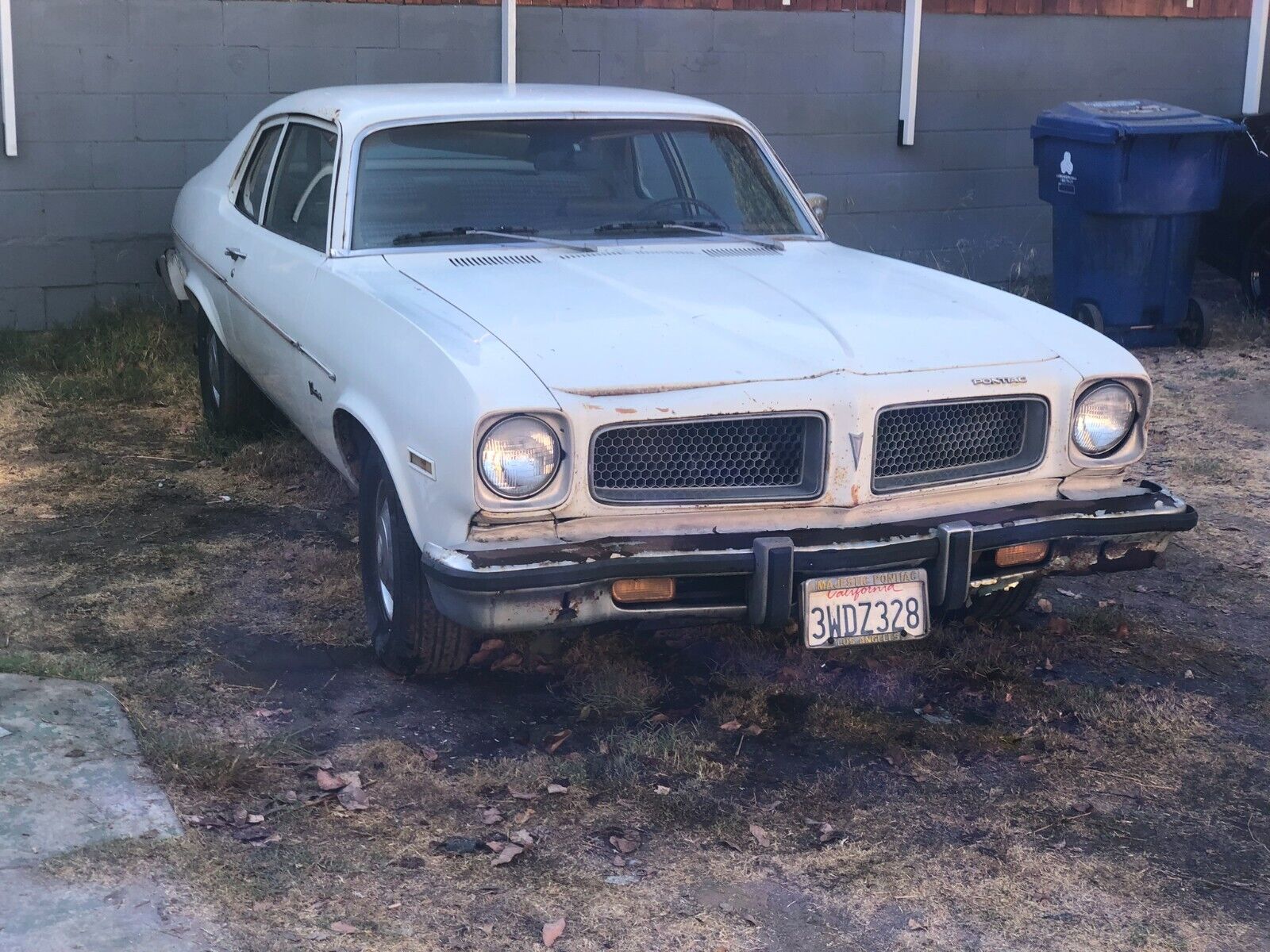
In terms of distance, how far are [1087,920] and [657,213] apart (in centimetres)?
269

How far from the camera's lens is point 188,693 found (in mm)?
3879

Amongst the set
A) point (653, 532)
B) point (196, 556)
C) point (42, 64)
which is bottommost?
point (196, 556)

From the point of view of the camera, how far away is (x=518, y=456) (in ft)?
Result: 10.9

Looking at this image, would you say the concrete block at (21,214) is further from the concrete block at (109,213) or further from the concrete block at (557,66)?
the concrete block at (557,66)

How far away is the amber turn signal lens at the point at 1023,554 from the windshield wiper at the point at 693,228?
141cm

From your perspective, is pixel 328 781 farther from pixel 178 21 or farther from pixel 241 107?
pixel 178 21

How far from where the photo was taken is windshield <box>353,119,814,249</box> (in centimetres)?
455

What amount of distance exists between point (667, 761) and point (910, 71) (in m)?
6.76

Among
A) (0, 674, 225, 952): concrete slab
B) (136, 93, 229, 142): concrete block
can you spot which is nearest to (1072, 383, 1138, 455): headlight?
(0, 674, 225, 952): concrete slab

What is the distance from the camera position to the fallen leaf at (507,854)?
311cm

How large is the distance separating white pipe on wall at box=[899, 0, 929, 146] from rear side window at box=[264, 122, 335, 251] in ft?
16.5

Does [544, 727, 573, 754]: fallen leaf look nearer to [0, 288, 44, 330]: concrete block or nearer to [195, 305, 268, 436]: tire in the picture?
[195, 305, 268, 436]: tire

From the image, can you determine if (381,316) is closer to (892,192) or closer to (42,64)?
(42,64)

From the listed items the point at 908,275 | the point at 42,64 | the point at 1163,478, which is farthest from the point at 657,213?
the point at 42,64
